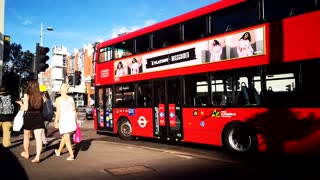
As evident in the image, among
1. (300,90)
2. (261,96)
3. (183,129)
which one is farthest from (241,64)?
(183,129)

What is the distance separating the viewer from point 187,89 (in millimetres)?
12039

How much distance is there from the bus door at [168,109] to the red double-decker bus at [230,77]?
1.3 inches

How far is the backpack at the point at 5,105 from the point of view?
11.4m

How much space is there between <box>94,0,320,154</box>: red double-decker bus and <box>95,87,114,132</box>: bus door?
1.15 meters

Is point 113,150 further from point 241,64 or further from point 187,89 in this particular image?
point 241,64

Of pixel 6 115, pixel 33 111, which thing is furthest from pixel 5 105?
pixel 33 111

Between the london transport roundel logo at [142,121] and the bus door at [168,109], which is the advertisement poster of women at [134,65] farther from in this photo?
the london transport roundel logo at [142,121]

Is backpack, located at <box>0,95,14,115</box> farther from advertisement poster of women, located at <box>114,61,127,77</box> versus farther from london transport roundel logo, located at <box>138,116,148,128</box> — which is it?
advertisement poster of women, located at <box>114,61,127,77</box>

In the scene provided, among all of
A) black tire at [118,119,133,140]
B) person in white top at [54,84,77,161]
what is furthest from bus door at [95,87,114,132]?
person in white top at [54,84,77,161]

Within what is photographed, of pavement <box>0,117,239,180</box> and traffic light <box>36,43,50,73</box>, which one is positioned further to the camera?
traffic light <box>36,43,50,73</box>

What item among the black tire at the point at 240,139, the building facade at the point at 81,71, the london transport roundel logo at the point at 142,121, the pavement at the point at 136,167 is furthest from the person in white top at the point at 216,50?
the building facade at the point at 81,71

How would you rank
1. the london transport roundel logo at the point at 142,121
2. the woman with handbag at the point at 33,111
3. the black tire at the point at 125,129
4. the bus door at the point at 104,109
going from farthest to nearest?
the bus door at the point at 104,109
the black tire at the point at 125,129
the london transport roundel logo at the point at 142,121
the woman with handbag at the point at 33,111

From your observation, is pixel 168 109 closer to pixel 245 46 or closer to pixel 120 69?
pixel 120 69

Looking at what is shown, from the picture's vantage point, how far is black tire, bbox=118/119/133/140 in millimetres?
15094
